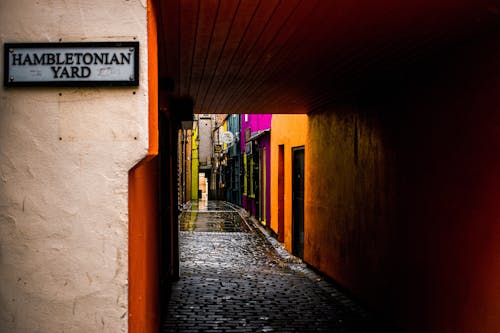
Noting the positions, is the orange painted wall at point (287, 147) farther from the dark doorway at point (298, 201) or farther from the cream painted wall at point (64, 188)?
the cream painted wall at point (64, 188)

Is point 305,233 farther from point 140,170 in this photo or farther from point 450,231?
point 140,170

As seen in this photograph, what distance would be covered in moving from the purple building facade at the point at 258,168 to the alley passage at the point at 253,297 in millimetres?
4720

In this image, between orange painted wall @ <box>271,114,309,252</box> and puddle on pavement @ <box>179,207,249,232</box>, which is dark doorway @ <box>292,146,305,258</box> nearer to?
orange painted wall @ <box>271,114,309,252</box>

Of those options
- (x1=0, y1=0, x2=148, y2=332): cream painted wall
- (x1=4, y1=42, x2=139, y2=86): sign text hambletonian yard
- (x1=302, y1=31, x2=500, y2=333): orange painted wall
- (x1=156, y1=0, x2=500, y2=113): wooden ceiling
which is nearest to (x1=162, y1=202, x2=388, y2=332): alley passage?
(x1=302, y1=31, x2=500, y2=333): orange painted wall

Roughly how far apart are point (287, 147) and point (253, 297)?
19.7ft

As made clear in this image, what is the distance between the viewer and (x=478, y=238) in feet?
14.6

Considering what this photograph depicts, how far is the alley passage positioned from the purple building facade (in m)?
4.72

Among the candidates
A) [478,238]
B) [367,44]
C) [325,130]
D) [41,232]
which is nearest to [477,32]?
[367,44]

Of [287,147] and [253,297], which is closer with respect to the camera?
[253,297]

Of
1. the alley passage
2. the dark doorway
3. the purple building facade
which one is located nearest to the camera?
the alley passage

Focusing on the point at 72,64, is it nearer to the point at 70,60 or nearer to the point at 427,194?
the point at 70,60

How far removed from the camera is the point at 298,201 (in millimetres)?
→ 12438

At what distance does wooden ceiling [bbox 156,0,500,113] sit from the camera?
3.75m

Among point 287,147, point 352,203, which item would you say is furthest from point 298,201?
point 352,203
